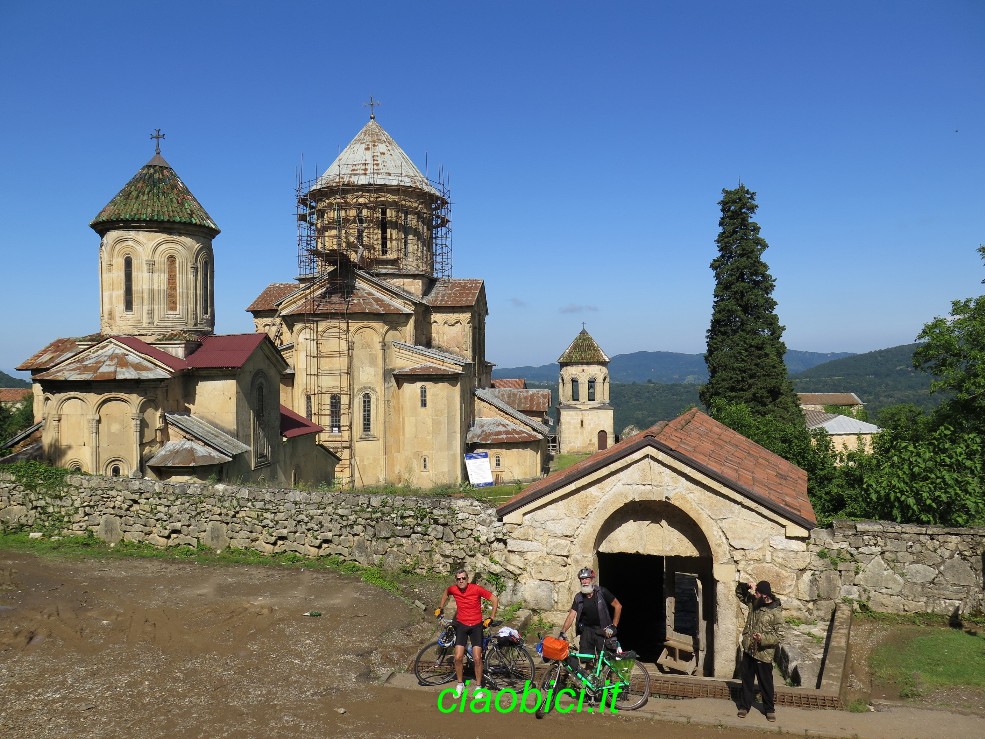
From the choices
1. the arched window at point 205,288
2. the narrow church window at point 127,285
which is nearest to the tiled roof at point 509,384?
the arched window at point 205,288

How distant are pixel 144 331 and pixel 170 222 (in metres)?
3.24

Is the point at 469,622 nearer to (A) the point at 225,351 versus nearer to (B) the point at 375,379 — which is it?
(A) the point at 225,351

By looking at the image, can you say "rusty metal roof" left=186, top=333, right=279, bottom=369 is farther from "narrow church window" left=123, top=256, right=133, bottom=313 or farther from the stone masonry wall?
the stone masonry wall

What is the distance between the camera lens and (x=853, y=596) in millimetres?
9195

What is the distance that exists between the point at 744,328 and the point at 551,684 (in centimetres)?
2716

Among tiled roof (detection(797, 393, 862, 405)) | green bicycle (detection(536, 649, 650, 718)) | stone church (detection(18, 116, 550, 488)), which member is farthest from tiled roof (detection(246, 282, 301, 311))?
tiled roof (detection(797, 393, 862, 405))

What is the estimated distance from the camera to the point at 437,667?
7.68 metres

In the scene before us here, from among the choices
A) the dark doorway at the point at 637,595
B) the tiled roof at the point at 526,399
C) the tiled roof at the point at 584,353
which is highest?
the tiled roof at the point at 584,353

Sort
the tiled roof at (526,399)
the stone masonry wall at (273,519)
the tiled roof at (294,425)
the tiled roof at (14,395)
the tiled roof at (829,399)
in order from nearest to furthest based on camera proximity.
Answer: the stone masonry wall at (273,519), the tiled roof at (294,425), the tiled roof at (526,399), the tiled roof at (14,395), the tiled roof at (829,399)

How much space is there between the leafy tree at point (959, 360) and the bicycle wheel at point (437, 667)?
1359cm

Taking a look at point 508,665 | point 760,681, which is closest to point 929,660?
point 760,681

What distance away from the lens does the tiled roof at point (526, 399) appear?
3712 centimetres

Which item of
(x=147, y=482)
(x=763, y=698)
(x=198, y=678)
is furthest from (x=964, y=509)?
(x=147, y=482)

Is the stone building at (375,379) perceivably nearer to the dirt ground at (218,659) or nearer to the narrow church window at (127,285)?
the narrow church window at (127,285)
